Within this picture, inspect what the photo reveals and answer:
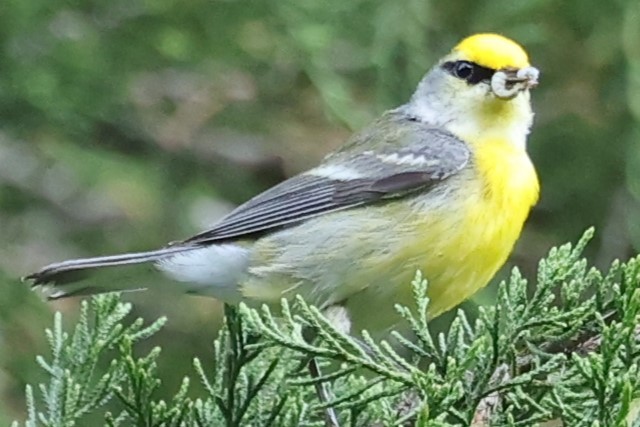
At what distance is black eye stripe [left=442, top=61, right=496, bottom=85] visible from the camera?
10.4 ft

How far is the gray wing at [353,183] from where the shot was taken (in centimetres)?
296

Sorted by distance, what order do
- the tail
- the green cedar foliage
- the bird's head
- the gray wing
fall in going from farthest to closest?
1. the bird's head
2. the gray wing
3. the tail
4. the green cedar foliage

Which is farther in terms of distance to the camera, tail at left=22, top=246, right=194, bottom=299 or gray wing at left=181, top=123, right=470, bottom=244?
gray wing at left=181, top=123, right=470, bottom=244

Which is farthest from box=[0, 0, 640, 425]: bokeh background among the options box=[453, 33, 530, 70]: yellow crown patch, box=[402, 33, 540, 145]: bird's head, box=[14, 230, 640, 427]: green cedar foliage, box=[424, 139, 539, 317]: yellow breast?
box=[14, 230, 640, 427]: green cedar foliage

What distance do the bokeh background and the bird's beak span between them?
718mm

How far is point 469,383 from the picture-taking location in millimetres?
1964

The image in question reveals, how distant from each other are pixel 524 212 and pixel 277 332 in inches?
41.5

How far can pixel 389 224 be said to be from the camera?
113 inches

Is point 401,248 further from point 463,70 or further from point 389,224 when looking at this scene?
point 463,70

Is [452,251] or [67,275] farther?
[452,251]

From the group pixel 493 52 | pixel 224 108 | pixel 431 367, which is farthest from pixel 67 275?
pixel 224 108

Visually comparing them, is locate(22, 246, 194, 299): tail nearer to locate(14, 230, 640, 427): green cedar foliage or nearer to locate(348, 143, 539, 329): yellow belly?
locate(14, 230, 640, 427): green cedar foliage

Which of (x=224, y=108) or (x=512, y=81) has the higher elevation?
(x=224, y=108)

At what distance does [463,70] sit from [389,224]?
58 cm
